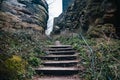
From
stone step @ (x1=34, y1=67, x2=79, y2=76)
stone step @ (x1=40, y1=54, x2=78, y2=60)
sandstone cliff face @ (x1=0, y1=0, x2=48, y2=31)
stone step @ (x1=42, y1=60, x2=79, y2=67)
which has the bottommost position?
stone step @ (x1=34, y1=67, x2=79, y2=76)

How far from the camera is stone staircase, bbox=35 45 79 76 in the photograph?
313 inches

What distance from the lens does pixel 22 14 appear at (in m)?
20.7

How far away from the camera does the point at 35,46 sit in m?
10.4

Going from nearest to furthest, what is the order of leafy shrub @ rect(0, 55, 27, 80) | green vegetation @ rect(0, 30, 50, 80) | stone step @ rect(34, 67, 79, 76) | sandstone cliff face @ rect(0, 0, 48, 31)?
leafy shrub @ rect(0, 55, 27, 80) → green vegetation @ rect(0, 30, 50, 80) → stone step @ rect(34, 67, 79, 76) → sandstone cliff face @ rect(0, 0, 48, 31)

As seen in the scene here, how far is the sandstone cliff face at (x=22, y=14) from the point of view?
1753cm

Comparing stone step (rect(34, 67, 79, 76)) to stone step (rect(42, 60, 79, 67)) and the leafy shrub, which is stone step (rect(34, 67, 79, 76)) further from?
the leafy shrub

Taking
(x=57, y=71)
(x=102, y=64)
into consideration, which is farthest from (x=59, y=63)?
(x=102, y=64)

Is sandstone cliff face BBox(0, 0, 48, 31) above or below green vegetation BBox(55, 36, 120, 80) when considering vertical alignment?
above

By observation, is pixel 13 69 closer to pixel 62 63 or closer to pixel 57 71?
pixel 57 71

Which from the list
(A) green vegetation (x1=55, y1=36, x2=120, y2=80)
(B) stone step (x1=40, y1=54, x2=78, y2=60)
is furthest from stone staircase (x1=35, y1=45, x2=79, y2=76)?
(A) green vegetation (x1=55, y1=36, x2=120, y2=80)

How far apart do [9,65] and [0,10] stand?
10.9 meters

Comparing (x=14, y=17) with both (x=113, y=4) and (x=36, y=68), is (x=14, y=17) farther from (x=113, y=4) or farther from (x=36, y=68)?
(x=36, y=68)

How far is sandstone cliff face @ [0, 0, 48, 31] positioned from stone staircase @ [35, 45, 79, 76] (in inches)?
282

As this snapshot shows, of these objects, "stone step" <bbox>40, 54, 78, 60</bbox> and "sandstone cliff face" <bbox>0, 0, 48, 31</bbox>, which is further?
"sandstone cliff face" <bbox>0, 0, 48, 31</bbox>
